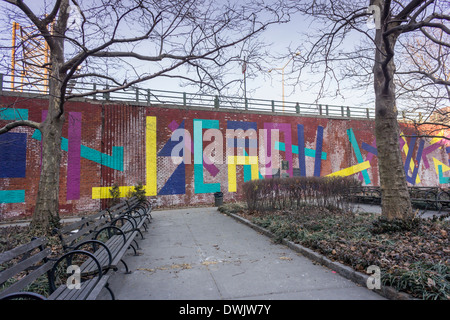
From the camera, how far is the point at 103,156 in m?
14.0

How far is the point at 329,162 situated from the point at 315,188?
35.0ft

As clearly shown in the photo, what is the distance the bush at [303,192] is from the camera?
348 inches

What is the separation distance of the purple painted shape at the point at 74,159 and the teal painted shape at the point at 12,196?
1.91 meters

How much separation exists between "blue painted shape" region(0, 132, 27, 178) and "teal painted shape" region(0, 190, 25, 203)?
2.44ft

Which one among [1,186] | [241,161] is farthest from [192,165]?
[1,186]

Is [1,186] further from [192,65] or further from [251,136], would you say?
[251,136]

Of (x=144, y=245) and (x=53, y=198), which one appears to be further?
(x=53, y=198)

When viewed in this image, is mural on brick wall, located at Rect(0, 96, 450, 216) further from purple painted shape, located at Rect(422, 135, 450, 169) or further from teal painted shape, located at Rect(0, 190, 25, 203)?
purple painted shape, located at Rect(422, 135, 450, 169)

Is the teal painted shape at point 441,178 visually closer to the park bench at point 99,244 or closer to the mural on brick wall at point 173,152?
the mural on brick wall at point 173,152

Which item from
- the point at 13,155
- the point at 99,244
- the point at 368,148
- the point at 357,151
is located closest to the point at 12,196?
the point at 13,155

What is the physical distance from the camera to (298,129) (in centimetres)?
1817

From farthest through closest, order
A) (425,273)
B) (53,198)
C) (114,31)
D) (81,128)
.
A: (81,128), (53,198), (114,31), (425,273)

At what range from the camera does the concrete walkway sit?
11.7 feet

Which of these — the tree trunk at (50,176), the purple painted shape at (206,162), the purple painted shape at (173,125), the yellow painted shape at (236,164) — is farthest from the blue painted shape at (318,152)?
the tree trunk at (50,176)
